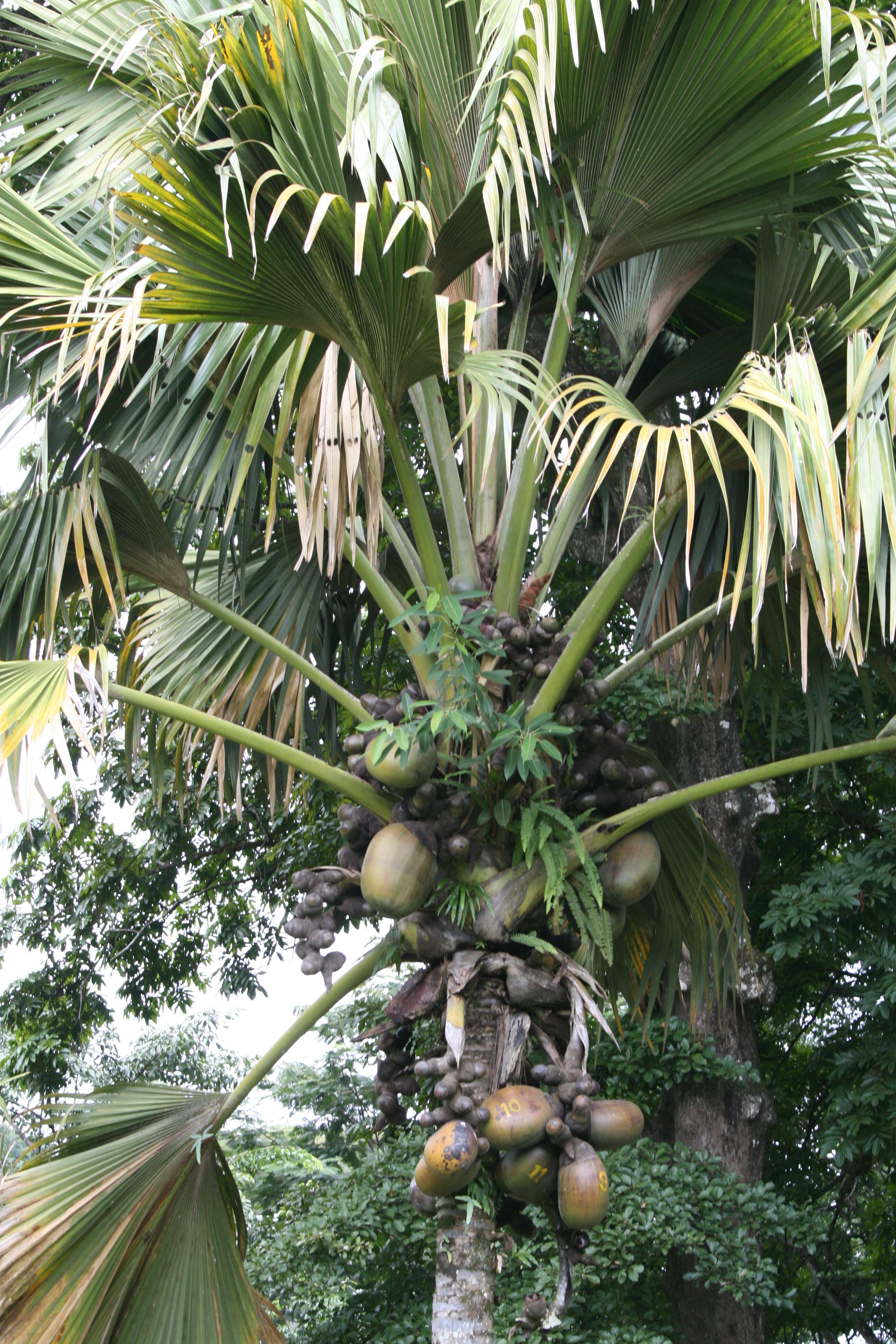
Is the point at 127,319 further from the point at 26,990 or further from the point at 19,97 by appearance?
the point at 26,990

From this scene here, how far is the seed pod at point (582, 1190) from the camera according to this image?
2773 millimetres

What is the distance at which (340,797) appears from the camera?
6617 millimetres

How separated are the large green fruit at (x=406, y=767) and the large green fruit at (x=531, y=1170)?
3.04 feet

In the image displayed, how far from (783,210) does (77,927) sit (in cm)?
586

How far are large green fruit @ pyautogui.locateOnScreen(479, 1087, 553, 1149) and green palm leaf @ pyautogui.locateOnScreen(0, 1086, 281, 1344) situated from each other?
0.99 metres

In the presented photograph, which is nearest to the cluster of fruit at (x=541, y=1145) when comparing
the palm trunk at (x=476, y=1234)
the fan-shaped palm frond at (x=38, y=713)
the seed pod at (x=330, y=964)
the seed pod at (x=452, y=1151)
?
the seed pod at (x=452, y=1151)

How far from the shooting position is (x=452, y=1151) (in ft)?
8.94

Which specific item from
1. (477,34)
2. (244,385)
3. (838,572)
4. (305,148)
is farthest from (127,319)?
(838,572)

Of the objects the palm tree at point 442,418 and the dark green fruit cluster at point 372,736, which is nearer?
the palm tree at point 442,418

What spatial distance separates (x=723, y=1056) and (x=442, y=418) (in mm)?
3668

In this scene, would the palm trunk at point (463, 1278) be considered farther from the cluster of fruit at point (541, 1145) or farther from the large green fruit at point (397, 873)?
the large green fruit at point (397, 873)

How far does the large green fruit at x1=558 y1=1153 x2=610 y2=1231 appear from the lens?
2.77 meters

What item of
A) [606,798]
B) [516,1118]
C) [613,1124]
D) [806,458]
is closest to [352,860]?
[606,798]

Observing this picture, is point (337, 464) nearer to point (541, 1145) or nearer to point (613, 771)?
point (613, 771)
